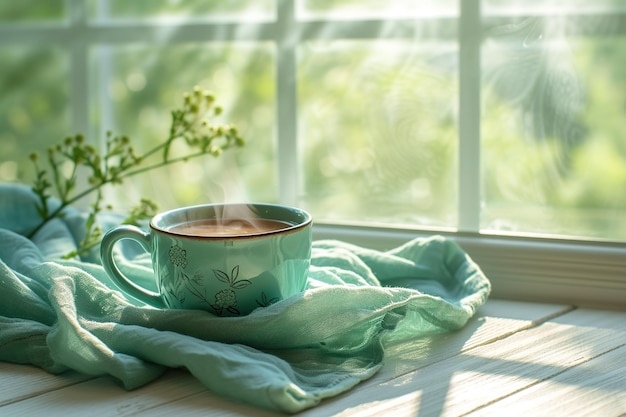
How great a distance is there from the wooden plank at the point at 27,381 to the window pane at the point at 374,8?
59 centimetres

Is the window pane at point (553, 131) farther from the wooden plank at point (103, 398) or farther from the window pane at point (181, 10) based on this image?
the wooden plank at point (103, 398)

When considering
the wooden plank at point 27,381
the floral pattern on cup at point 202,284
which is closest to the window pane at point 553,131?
the floral pattern on cup at point 202,284

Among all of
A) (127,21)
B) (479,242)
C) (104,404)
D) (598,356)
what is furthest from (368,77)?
(104,404)

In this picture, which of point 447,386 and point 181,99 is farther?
point 181,99

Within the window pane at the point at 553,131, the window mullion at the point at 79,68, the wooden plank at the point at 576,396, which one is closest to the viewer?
the wooden plank at the point at 576,396

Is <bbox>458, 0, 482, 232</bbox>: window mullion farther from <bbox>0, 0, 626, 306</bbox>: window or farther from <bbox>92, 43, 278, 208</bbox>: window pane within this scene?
<bbox>92, 43, 278, 208</bbox>: window pane

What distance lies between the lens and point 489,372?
846 mm

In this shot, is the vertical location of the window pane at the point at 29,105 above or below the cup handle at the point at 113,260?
above

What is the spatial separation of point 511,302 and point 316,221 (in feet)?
0.89

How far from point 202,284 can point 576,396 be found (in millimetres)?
335

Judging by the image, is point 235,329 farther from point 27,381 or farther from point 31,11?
point 31,11

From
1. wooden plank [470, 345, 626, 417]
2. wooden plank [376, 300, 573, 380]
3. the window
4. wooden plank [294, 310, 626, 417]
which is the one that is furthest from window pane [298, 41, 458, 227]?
wooden plank [470, 345, 626, 417]

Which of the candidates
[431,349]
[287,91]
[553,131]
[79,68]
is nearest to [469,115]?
[553,131]

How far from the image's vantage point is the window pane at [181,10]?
1.29 metres
